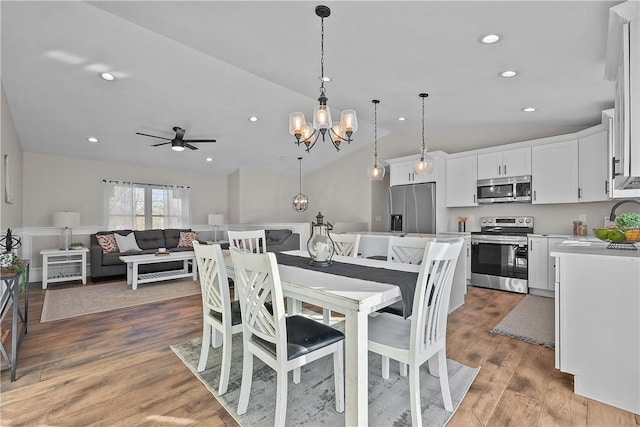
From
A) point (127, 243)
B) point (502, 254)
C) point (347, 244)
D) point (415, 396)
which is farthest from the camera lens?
point (127, 243)

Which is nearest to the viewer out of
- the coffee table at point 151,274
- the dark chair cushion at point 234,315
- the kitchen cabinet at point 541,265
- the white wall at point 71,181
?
the dark chair cushion at point 234,315

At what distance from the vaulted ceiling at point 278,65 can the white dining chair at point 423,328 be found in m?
1.72

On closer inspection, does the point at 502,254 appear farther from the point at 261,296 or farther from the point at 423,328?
the point at 261,296

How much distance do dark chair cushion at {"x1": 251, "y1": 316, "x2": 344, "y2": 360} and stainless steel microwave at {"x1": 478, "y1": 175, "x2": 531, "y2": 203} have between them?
4.17m

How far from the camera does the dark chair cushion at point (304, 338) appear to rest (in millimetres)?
1653

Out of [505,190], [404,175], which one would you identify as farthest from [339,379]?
[404,175]

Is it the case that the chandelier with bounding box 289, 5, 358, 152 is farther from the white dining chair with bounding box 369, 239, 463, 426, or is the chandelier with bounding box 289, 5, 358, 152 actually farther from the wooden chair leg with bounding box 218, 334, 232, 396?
the wooden chair leg with bounding box 218, 334, 232, 396

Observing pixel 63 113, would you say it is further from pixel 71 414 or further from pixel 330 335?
pixel 330 335

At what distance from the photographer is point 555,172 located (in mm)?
4359

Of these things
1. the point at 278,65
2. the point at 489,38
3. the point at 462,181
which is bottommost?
the point at 462,181

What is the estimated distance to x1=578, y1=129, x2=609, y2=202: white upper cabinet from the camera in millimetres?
3902

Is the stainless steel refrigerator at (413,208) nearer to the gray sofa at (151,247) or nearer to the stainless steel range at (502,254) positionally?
the stainless steel range at (502,254)

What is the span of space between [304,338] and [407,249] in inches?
57.4

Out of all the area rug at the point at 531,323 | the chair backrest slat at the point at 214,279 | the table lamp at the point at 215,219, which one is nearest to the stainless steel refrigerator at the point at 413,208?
the area rug at the point at 531,323
